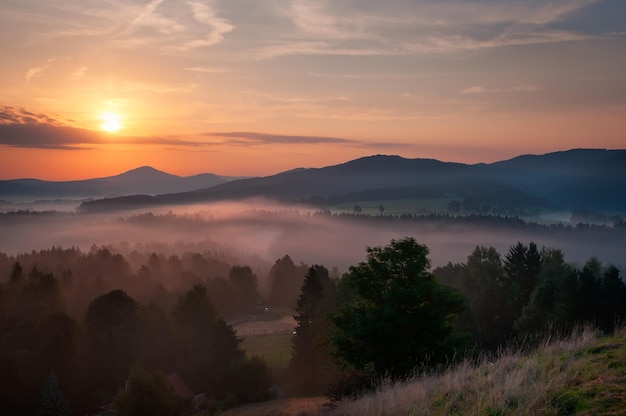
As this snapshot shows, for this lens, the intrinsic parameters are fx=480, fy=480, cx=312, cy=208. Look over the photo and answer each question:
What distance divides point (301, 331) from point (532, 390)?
48.3m

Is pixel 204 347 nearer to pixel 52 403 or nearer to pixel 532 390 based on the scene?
pixel 52 403

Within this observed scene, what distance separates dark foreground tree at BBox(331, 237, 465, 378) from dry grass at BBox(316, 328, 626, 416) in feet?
33.2

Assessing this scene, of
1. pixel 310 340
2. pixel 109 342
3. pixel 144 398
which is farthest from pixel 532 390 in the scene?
pixel 109 342

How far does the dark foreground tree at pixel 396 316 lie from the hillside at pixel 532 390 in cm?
1001

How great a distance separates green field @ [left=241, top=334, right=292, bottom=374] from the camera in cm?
6503

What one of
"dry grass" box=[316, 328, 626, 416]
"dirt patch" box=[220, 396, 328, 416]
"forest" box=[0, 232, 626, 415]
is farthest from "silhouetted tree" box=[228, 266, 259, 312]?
"dry grass" box=[316, 328, 626, 416]

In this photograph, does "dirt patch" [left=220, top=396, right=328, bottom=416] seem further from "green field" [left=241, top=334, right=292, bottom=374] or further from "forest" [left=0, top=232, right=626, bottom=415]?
"green field" [left=241, top=334, right=292, bottom=374]

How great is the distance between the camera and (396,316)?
2355 centimetres

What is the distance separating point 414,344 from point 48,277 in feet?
204

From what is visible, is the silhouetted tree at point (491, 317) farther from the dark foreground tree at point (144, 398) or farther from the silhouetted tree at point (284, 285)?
the silhouetted tree at point (284, 285)

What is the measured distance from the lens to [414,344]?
23312 mm

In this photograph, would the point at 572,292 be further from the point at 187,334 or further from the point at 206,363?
the point at 187,334

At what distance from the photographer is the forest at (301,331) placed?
24297 mm

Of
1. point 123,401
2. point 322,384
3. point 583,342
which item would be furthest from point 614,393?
point 322,384
